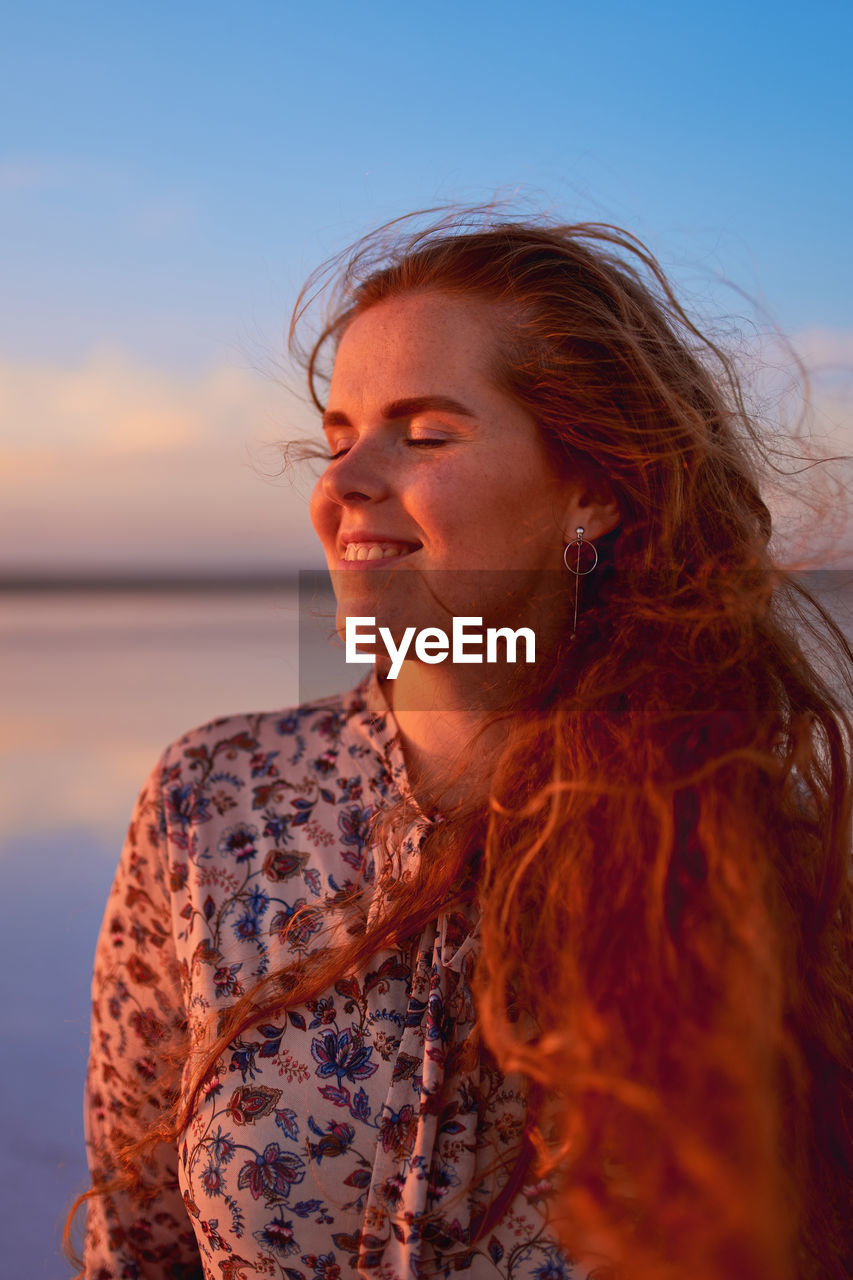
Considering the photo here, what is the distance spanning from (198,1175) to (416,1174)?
0.92 ft

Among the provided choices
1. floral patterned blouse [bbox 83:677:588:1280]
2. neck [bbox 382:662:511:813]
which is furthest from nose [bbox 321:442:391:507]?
floral patterned blouse [bbox 83:677:588:1280]

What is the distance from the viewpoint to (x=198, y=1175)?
114 centimetres

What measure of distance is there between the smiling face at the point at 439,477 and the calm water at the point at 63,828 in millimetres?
366

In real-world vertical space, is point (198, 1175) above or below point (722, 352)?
below

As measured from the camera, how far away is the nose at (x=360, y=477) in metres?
1.29

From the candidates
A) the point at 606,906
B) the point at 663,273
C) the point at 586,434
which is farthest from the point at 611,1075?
the point at 663,273

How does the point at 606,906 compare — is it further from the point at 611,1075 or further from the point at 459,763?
the point at 459,763

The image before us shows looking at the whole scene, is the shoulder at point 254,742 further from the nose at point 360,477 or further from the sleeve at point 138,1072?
the nose at point 360,477

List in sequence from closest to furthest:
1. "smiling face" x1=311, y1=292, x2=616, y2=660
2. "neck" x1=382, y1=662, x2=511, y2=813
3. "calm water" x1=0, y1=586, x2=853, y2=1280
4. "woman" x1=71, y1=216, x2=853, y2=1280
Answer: "woman" x1=71, y1=216, x2=853, y2=1280 < "smiling face" x1=311, y1=292, x2=616, y2=660 < "neck" x1=382, y1=662, x2=511, y2=813 < "calm water" x1=0, y1=586, x2=853, y2=1280

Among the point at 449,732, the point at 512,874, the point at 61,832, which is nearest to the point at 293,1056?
the point at 512,874

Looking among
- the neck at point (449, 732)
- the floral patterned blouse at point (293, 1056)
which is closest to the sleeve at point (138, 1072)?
the floral patterned blouse at point (293, 1056)

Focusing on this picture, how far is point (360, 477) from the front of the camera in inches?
51.0

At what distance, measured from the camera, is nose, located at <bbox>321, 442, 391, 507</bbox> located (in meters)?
1.29

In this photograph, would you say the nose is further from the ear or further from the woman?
the ear
